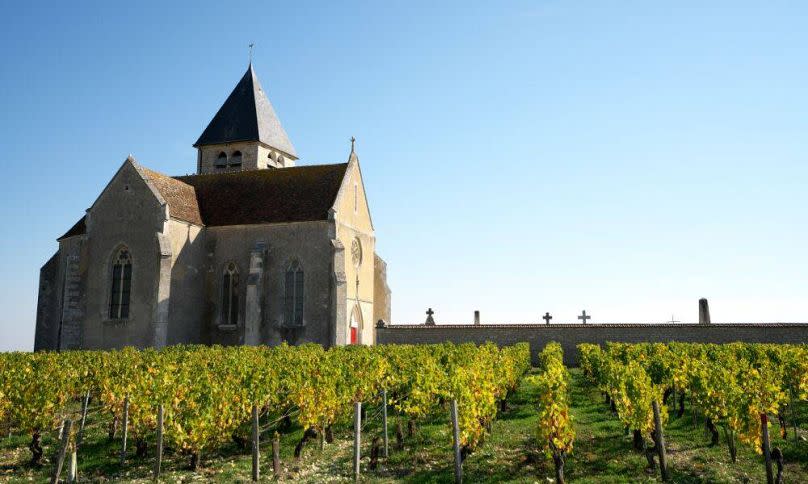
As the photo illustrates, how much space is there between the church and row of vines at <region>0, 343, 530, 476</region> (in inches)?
445

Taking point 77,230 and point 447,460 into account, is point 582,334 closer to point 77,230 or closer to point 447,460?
point 447,460

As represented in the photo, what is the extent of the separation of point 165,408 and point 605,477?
798 cm

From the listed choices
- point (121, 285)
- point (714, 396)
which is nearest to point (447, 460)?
point (714, 396)

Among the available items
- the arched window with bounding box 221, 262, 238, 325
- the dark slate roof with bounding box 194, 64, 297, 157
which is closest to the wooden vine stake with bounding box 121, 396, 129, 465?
the arched window with bounding box 221, 262, 238, 325

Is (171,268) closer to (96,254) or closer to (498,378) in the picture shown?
(96,254)

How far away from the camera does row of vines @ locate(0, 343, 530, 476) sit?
36.9 feet

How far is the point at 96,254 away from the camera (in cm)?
2922

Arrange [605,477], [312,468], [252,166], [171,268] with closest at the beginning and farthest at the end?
[605,477], [312,468], [171,268], [252,166]

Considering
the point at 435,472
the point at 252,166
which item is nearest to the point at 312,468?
the point at 435,472

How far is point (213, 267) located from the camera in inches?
1193

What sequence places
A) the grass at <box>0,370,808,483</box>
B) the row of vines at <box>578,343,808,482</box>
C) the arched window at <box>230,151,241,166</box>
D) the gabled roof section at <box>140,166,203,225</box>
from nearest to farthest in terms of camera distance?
1. the grass at <box>0,370,808,483</box>
2. the row of vines at <box>578,343,808,482</box>
3. the gabled roof section at <box>140,166,203,225</box>
4. the arched window at <box>230,151,241,166</box>

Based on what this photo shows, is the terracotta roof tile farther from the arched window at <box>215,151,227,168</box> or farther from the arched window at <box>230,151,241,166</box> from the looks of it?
the arched window at <box>215,151,227,168</box>

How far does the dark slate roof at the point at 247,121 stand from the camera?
3853 centimetres

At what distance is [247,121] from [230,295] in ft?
45.9
